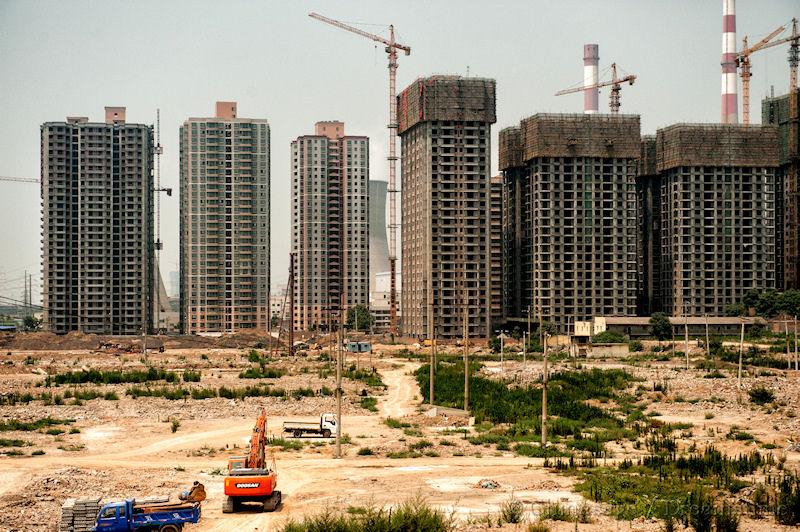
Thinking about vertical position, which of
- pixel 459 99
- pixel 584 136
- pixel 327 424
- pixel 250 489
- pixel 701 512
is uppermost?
pixel 459 99

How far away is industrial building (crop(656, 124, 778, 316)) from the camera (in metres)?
158

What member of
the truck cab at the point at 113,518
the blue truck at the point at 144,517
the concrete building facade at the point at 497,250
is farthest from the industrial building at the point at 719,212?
the truck cab at the point at 113,518

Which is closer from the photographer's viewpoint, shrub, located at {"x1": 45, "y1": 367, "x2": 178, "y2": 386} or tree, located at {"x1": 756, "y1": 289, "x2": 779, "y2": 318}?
shrub, located at {"x1": 45, "y1": 367, "x2": 178, "y2": 386}

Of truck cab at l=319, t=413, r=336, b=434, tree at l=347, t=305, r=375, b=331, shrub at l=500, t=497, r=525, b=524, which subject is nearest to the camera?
shrub at l=500, t=497, r=525, b=524

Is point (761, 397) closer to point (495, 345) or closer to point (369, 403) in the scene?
point (369, 403)

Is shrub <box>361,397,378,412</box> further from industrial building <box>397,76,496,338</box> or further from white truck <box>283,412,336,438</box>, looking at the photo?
industrial building <box>397,76,496,338</box>

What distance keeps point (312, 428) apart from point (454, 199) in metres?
104

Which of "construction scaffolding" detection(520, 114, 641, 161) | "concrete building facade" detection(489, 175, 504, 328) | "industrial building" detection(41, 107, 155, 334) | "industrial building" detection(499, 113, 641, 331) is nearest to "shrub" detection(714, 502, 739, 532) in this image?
"industrial building" detection(499, 113, 641, 331)

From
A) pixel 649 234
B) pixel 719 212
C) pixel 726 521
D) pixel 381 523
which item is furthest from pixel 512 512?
pixel 649 234

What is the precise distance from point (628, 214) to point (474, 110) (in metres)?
32.8

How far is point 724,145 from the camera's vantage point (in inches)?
6220

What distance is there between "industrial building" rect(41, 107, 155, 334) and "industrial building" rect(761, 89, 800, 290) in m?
123

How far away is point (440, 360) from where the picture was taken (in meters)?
107

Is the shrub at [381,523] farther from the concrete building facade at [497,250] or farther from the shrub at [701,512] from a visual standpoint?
the concrete building facade at [497,250]
